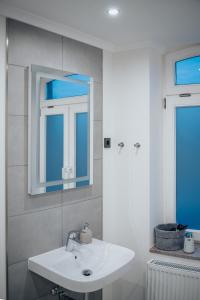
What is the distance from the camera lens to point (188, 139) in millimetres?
2861

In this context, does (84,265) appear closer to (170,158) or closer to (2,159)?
(2,159)

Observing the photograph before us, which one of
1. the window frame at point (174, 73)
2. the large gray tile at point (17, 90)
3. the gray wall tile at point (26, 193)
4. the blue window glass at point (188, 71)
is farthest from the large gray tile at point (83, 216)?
the blue window glass at point (188, 71)

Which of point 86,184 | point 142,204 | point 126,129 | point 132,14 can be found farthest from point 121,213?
point 132,14

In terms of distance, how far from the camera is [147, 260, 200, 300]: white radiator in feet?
8.02

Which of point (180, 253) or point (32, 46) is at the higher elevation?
point (32, 46)

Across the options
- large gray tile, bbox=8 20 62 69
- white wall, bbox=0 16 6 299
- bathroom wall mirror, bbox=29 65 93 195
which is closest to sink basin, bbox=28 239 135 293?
white wall, bbox=0 16 6 299

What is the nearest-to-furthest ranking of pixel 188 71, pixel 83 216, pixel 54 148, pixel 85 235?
pixel 54 148 → pixel 85 235 → pixel 83 216 → pixel 188 71

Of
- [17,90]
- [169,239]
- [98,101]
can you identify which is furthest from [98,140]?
[169,239]

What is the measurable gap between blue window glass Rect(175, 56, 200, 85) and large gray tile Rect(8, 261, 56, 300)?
198cm

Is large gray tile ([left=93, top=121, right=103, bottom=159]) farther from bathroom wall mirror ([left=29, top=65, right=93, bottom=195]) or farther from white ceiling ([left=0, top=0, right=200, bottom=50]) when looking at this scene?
white ceiling ([left=0, top=0, right=200, bottom=50])

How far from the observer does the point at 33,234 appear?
2223 millimetres

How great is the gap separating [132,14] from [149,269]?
192 cm

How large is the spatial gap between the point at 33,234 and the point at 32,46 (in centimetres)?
128

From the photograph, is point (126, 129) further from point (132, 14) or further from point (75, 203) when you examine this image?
point (132, 14)
